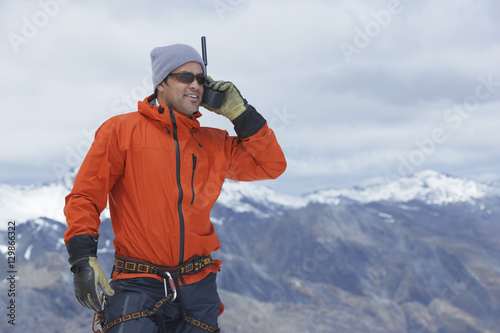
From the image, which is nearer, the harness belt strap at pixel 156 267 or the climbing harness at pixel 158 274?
the climbing harness at pixel 158 274

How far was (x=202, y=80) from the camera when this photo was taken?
19.7 ft

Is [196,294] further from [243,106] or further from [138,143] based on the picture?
[243,106]

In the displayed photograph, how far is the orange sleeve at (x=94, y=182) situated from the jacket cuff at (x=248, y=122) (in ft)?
4.86

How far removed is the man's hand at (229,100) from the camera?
5957mm

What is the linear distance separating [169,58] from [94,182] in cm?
A: 182

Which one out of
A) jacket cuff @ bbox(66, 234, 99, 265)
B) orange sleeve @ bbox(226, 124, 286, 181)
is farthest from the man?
orange sleeve @ bbox(226, 124, 286, 181)

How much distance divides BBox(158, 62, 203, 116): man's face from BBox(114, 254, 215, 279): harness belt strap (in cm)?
179

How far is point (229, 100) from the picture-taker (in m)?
6.00

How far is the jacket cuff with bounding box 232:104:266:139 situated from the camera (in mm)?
5941

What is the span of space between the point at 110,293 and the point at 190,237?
1037mm

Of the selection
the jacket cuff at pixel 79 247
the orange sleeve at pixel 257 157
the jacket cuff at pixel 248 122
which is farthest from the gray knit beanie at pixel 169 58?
the jacket cuff at pixel 79 247

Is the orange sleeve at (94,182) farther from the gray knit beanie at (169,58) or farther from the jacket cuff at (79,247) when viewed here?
the gray knit beanie at (169,58)

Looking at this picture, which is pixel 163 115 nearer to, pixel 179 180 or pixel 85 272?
pixel 179 180

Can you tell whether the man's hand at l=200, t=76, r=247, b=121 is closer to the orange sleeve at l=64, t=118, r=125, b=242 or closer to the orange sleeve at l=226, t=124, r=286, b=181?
the orange sleeve at l=226, t=124, r=286, b=181
